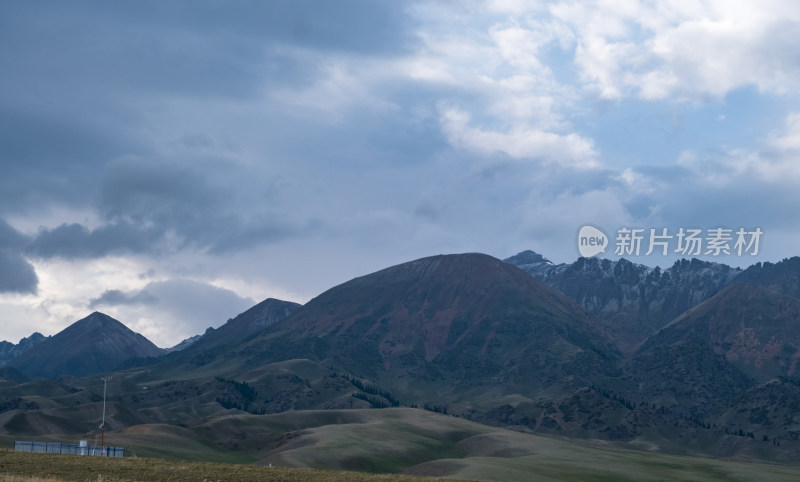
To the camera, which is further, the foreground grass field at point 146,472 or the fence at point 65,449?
the fence at point 65,449

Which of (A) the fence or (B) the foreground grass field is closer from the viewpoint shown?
(B) the foreground grass field

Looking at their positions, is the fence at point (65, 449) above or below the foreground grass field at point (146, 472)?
below

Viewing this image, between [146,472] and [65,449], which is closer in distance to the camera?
[146,472]

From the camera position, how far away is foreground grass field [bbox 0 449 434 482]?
228ft

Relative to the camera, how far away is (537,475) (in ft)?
603

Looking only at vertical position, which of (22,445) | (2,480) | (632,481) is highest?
(2,480)

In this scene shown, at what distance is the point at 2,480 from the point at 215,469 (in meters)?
19.7

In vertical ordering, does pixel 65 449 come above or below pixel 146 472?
below

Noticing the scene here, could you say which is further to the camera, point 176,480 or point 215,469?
point 215,469

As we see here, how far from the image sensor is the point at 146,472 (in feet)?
235

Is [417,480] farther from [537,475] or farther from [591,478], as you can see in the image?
[591,478]

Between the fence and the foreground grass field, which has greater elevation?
the foreground grass field

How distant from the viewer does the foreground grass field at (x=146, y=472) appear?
69625 millimetres

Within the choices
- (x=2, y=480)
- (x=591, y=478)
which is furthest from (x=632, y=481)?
(x=2, y=480)
